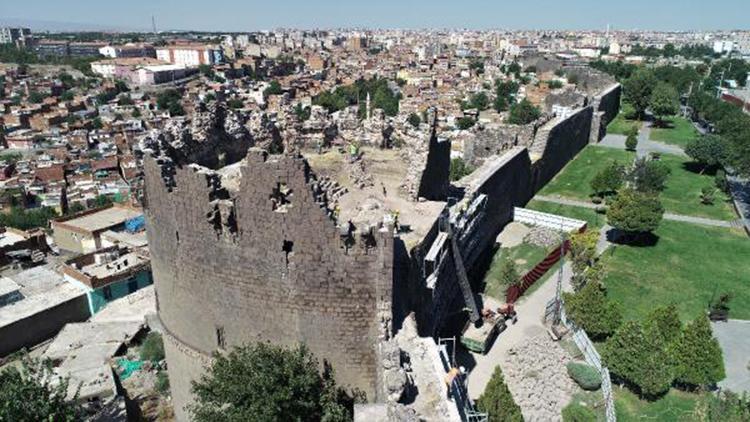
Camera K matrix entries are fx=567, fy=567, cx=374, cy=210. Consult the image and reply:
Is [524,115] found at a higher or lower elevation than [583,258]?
higher

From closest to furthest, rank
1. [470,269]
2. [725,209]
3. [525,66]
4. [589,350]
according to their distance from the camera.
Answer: [589,350] < [470,269] < [725,209] < [525,66]

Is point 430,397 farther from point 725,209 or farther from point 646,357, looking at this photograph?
point 725,209

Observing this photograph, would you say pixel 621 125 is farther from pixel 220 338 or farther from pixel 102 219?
pixel 220 338

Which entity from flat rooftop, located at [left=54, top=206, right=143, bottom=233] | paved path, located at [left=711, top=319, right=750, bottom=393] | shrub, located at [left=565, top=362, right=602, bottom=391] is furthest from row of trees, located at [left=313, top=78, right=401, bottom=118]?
shrub, located at [left=565, top=362, right=602, bottom=391]

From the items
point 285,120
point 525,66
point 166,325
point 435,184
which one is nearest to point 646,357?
point 435,184

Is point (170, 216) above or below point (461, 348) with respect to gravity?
above

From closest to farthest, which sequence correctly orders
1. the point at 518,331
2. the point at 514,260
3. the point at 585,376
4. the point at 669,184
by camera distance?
the point at 585,376, the point at 518,331, the point at 514,260, the point at 669,184

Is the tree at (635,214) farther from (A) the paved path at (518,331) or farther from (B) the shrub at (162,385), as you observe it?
(B) the shrub at (162,385)

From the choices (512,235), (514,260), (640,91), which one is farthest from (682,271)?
(640,91)
